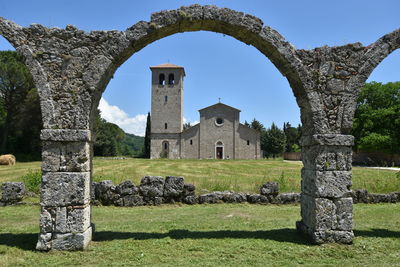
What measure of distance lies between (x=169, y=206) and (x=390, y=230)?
21.1 ft

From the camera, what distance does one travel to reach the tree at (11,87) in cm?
2994

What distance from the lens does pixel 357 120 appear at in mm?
37469

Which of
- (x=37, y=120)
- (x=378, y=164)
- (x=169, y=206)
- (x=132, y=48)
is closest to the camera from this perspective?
(x=132, y=48)

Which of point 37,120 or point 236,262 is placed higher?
point 37,120

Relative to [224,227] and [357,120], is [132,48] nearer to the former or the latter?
[224,227]

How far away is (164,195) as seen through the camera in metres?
10.6

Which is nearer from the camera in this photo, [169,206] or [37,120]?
[169,206]

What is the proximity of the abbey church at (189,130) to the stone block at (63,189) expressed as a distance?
41769 mm

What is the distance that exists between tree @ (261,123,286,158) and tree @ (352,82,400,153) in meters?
21.6

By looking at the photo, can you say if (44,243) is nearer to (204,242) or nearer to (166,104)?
(204,242)

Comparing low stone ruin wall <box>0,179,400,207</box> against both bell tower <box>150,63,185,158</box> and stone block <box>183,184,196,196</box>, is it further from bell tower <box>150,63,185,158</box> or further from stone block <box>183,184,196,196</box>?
bell tower <box>150,63,185,158</box>

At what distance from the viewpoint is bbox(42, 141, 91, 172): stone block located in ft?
18.7

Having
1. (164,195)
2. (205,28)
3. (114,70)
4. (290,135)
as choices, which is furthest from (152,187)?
(290,135)

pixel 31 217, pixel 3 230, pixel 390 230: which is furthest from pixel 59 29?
pixel 390 230
